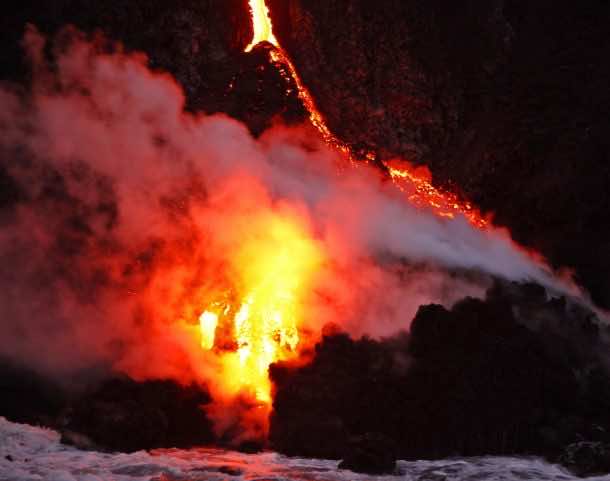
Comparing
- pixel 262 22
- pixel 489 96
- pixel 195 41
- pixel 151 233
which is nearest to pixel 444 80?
pixel 489 96

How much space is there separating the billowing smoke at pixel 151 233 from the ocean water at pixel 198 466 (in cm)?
255

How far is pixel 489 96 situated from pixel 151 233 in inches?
448

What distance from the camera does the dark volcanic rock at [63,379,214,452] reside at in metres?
11.4

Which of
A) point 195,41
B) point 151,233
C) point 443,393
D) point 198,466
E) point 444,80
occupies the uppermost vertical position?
point 195,41

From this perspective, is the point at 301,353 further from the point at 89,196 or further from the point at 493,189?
the point at 493,189

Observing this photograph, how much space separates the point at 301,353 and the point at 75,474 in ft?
14.9

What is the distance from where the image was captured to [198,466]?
34.2 ft

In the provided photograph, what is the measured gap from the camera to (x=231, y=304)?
49.5 ft

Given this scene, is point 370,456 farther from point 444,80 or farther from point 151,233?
point 444,80

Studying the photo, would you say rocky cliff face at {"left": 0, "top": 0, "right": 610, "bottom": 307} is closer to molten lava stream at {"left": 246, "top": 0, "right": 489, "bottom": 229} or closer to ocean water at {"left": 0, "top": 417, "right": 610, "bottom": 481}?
molten lava stream at {"left": 246, "top": 0, "right": 489, "bottom": 229}

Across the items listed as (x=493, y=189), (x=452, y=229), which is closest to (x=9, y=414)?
(x=452, y=229)

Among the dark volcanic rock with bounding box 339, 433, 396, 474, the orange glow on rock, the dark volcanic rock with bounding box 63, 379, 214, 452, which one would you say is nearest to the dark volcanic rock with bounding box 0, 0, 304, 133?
the orange glow on rock

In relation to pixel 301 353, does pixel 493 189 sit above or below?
above

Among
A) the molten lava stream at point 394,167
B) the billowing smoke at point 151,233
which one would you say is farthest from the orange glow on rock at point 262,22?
the billowing smoke at point 151,233
